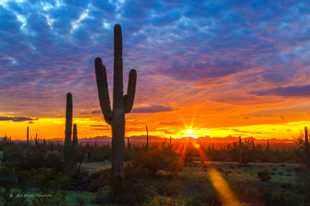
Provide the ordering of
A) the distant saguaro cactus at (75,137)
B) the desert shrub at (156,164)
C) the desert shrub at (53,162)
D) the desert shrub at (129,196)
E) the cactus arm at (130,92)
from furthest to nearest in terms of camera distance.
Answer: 1. the distant saguaro cactus at (75,137)
2. the desert shrub at (53,162)
3. the desert shrub at (156,164)
4. the cactus arm at (130,92)
5. the desert shrub at (129,196)

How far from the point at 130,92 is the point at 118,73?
111 centimetres

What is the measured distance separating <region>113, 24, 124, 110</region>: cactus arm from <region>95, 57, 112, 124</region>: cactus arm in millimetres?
334

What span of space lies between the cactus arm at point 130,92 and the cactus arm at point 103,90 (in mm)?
912

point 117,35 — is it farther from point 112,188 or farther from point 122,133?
point 112,188

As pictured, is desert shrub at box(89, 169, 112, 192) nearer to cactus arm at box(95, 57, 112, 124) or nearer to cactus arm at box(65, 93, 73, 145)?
cactus arm at box(95, 57, 112, 124)

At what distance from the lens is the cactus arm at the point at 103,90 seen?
20375mm

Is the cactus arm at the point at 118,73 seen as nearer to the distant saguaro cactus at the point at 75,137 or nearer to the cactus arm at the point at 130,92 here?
the cactus arm at the point at 130,92

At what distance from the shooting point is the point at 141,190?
58.4 feet

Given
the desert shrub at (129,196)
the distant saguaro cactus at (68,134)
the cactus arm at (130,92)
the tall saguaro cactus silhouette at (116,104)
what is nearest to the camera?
the desert shrub at (129,196)

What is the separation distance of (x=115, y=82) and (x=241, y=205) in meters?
7.90

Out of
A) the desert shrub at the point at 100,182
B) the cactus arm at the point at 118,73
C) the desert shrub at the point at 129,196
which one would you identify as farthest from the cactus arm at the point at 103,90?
the desert shrub at the point at 129,196

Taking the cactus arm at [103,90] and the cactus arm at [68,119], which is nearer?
the cactus arm at [103,90]

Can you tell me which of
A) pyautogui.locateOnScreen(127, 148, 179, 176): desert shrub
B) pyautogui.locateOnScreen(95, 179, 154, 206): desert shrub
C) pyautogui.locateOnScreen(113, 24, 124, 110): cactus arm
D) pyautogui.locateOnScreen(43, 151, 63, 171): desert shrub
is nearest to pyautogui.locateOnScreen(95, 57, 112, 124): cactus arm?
pyautogui.locateOnScreen(113, 24, 124, 110): cactus arm

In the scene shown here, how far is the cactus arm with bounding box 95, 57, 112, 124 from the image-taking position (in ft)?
66.8
